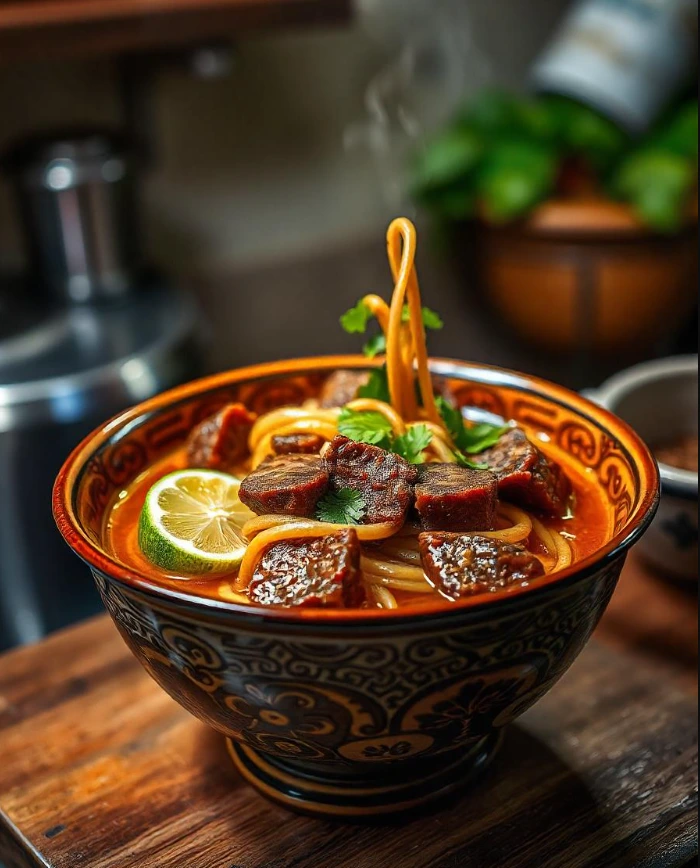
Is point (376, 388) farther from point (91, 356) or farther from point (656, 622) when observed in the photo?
point (91, 356)

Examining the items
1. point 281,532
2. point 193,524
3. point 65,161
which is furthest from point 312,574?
point 65,161

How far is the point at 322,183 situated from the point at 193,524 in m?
2.47

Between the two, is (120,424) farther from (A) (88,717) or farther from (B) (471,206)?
(B) (471,206)

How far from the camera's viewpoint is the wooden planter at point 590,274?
3.18 m

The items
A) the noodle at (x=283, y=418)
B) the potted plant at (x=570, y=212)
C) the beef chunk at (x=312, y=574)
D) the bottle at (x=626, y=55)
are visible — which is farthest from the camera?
the bottle at (x=626, y=55)

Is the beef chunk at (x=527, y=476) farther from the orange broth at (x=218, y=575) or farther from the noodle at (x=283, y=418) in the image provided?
the noodle at (x=283, y=418)

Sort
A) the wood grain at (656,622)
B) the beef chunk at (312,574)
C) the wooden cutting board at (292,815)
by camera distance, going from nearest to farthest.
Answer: the beef chunk at (312,574), the wooden cutting board at (292,815), the wood grain at (656,622)

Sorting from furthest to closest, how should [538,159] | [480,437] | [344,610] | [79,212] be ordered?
[538,159] → [79,212] → [480,437] → [344,610]

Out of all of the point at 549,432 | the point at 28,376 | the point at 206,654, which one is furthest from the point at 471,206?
the point at 206,654

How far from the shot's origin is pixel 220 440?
131cm

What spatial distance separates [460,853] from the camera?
1.08 metres

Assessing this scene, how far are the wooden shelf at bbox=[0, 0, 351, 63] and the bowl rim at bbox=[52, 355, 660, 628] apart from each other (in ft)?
4.39

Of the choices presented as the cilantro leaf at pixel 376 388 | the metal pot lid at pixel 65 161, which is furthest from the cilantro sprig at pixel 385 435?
the metal pot lid at pixel 65 161

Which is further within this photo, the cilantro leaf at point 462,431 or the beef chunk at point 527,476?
the cilantro leaf at point 462,431
